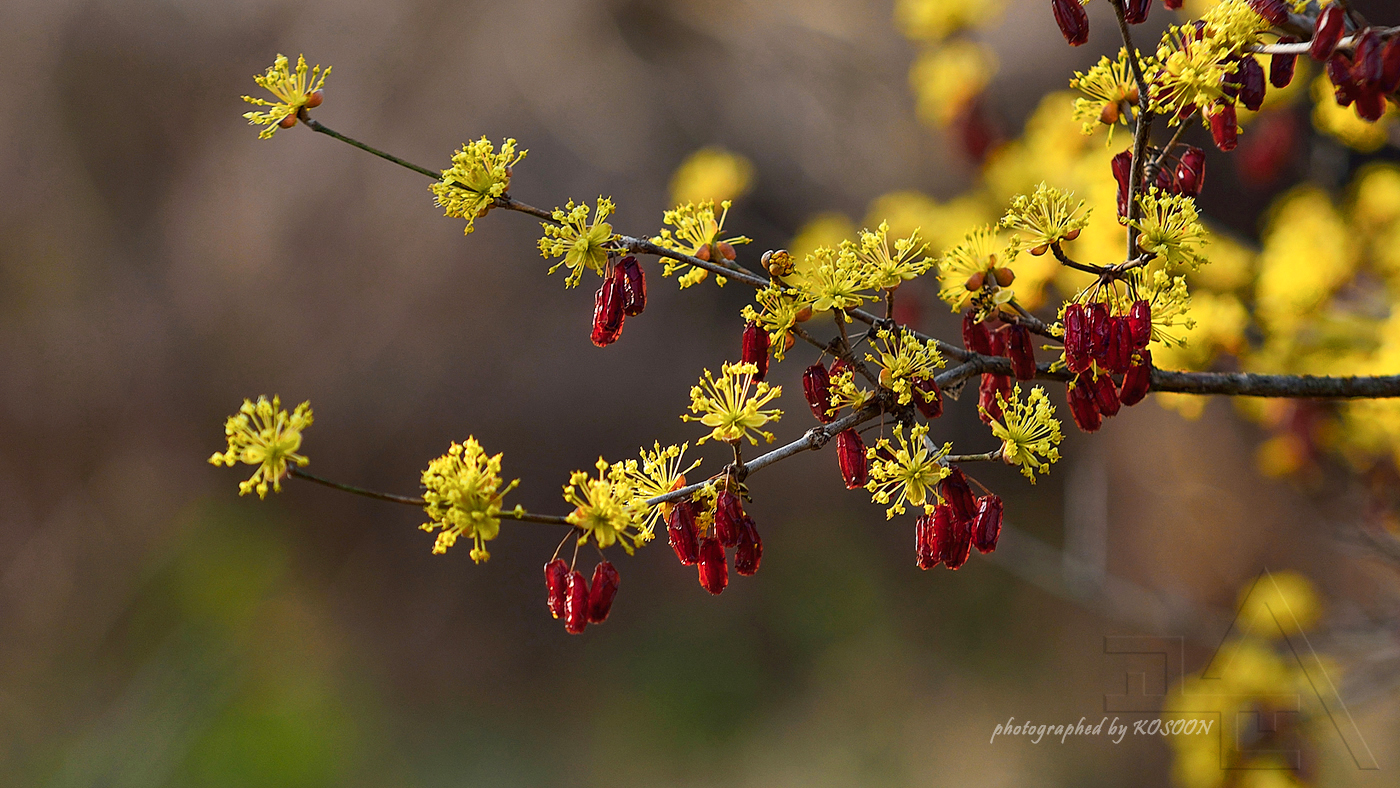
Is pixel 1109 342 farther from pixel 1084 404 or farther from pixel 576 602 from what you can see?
pixel 576 602

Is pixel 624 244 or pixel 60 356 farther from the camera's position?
pixel 60 356

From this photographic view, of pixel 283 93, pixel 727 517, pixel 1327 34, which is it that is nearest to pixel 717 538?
pixel 727 517

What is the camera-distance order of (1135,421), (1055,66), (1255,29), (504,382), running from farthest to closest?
(504,382)
(1135,421)
(1055,66)
(1255,29)

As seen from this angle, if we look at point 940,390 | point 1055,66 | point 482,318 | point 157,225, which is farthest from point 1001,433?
point 157,225

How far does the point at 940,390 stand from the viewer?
68cm

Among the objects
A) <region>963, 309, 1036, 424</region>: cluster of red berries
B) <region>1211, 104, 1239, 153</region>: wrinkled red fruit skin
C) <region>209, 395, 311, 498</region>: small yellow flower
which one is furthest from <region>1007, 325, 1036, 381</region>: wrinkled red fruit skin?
<region>209, 395, 311, 498</region>: small yellow flower

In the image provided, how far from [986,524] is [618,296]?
35cm

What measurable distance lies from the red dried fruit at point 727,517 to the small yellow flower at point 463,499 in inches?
6.3

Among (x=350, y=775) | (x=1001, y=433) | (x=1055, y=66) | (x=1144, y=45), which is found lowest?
(x=350, y=775)

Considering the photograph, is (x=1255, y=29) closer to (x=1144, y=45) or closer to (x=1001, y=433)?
(x=1001, y=433)

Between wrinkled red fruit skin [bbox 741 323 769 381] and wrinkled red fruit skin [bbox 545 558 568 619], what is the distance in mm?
228

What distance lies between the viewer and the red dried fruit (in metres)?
0.66

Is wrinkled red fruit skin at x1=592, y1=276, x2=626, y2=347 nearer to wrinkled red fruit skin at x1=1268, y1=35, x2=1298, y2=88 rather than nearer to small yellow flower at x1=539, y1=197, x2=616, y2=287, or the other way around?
small yellow flower at x1=539, y1=197, x2=616, y2=287

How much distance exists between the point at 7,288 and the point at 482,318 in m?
1.84
